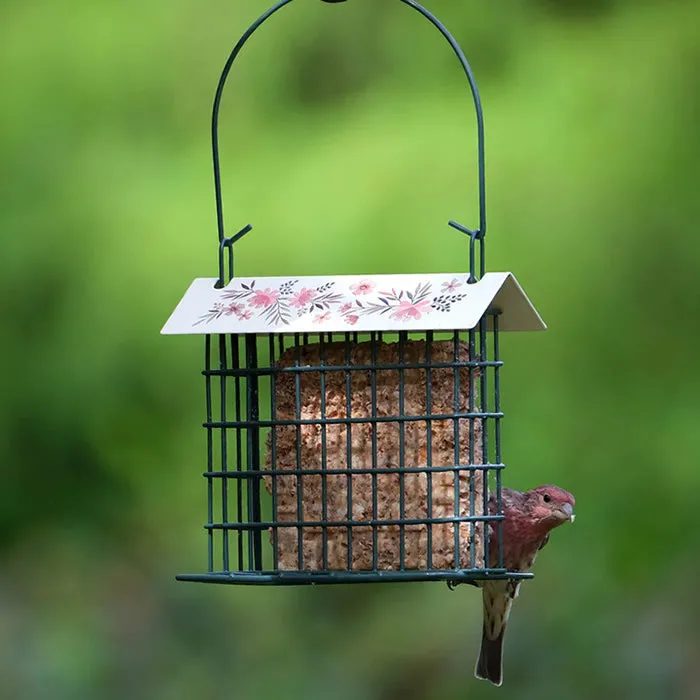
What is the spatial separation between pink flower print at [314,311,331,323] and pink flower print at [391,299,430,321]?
0.62ft

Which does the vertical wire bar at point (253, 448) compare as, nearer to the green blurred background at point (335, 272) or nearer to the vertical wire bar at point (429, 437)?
the vertical wire bar at point (429, 437)

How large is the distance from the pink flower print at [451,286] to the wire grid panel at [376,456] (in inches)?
7.1

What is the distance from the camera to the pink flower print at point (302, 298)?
512 centimetres

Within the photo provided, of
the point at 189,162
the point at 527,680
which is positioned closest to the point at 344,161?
the point at 189,162

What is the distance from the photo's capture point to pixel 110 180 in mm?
8125

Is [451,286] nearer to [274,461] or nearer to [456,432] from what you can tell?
[456,432]

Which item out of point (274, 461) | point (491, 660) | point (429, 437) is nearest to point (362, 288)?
point (429, 437)

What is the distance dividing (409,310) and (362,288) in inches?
7.8

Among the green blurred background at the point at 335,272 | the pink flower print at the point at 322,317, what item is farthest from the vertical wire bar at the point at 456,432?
the green blurred background at the point at 335,272

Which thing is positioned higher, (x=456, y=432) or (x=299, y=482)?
(x=456, y=432)

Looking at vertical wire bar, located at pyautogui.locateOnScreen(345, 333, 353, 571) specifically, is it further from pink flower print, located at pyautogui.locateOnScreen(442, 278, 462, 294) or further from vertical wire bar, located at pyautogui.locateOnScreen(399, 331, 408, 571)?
pink flower print, located at pyautogui.locateOnScreen(442, 278, 462, 294)

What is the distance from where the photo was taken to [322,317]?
5031 millimetres

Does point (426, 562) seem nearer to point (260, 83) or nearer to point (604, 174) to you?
point (604, 174)

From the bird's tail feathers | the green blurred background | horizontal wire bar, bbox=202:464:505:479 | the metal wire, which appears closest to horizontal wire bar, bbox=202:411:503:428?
the metal wire
